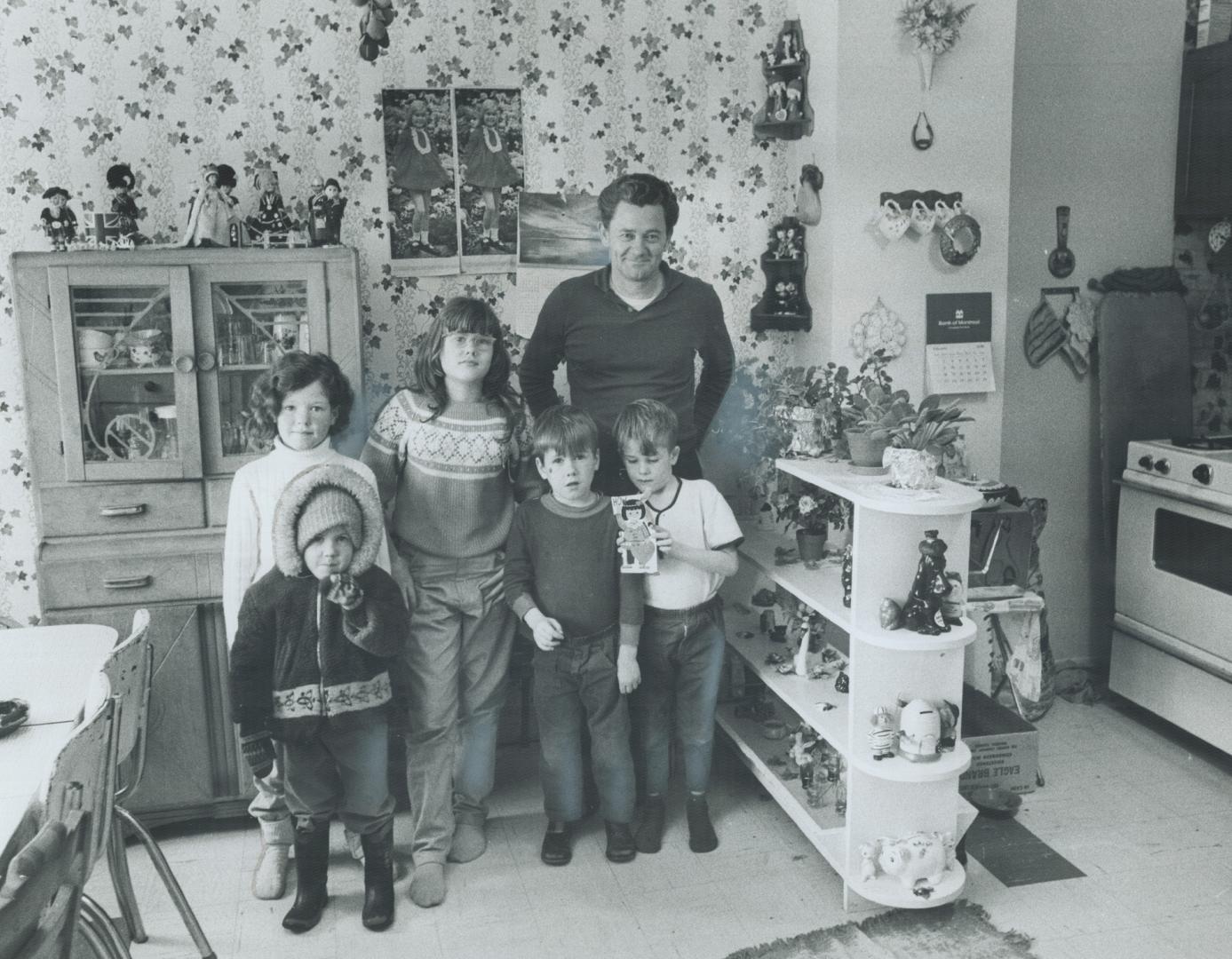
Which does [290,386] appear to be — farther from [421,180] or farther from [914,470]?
[914,470]

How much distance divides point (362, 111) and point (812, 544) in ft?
6.20

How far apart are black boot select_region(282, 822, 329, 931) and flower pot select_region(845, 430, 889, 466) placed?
1624mm

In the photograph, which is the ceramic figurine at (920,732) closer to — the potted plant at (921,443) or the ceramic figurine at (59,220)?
the potted plant at (921,443)

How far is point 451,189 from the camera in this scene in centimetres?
359

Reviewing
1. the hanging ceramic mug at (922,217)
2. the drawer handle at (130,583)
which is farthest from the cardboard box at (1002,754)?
the drawer handle at (130,583)

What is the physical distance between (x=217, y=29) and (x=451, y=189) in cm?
81

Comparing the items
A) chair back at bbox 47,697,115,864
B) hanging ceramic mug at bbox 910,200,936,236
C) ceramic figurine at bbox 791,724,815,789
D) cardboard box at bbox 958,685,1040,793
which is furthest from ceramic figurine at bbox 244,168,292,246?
cardboard box at bbox 958,685,1040,793

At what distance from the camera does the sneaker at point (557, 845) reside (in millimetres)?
3080

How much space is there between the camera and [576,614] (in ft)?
9.86

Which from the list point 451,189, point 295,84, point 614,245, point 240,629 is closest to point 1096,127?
point 614,245

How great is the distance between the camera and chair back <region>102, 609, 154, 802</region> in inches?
85.9

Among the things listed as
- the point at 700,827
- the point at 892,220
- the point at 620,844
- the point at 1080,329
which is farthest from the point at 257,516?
the point at 1080,329

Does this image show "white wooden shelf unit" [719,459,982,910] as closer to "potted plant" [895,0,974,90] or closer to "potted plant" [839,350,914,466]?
"potted plant" [839,350,914,466]

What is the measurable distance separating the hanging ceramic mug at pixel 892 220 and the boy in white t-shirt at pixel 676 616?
1.11 m
